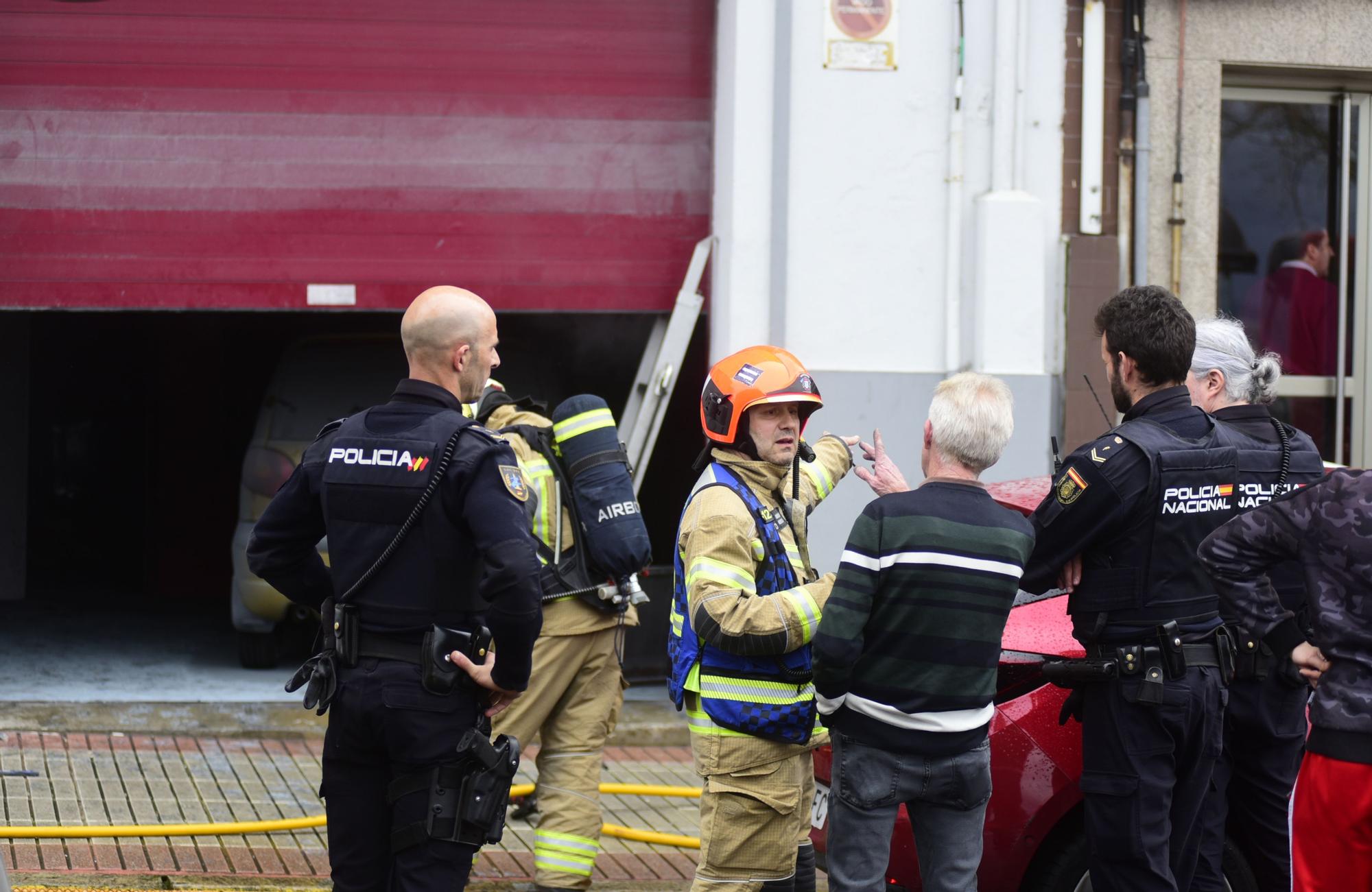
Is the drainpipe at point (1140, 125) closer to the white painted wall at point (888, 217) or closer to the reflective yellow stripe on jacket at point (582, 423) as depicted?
the white painted wall at point (888, 217)

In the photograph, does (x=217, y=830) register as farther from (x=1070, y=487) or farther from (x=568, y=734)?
(x=1070, y=487)

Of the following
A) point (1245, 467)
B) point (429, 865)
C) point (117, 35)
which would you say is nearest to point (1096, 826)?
point (1245, 467)

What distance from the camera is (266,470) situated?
792cm

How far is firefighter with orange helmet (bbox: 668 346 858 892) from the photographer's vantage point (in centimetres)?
373

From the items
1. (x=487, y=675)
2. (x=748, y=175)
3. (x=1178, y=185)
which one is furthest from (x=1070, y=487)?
(x=1178, y=185)

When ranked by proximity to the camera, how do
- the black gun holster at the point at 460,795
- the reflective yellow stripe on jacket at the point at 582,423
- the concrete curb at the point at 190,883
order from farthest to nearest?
the reflective yellow stripe on jacket at the point at 582,423
the concrete curb at the point at 190,883
the black gun holster at the point at 460,795

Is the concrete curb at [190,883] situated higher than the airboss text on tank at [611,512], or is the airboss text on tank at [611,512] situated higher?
the airboss text on tank at [611,512]

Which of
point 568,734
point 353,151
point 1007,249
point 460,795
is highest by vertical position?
point 353,151

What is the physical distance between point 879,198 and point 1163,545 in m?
4.11

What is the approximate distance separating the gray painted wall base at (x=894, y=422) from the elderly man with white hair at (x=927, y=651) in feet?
12.8

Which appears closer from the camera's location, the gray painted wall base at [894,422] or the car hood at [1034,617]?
the car hood at [1034,617]

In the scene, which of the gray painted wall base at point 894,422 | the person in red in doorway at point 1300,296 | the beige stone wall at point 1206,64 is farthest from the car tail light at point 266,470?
the person in red in doorway at point 1300,296

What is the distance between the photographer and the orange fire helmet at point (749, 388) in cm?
384

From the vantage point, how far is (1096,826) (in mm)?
3852
